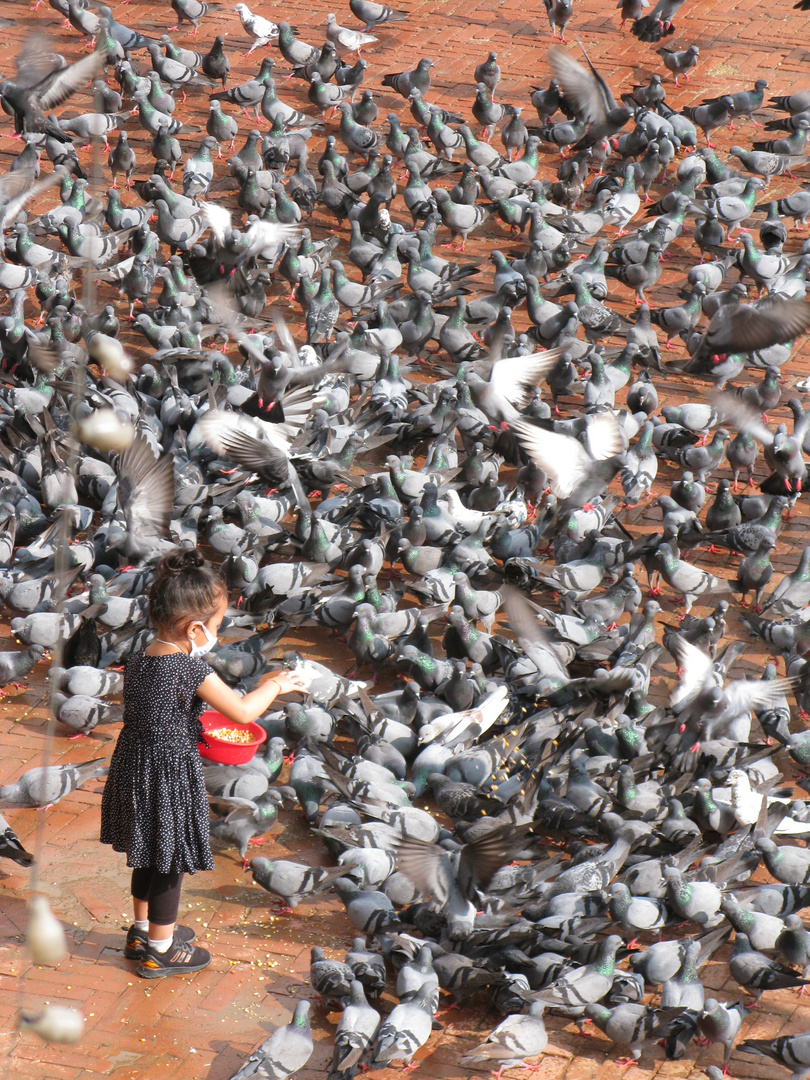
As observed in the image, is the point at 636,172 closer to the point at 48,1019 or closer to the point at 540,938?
the point at 540,938

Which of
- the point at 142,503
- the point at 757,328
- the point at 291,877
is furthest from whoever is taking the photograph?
the point at 757,328

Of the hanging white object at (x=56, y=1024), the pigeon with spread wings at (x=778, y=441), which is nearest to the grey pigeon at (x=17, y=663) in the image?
the hanging white object at (x=56, y=1024)

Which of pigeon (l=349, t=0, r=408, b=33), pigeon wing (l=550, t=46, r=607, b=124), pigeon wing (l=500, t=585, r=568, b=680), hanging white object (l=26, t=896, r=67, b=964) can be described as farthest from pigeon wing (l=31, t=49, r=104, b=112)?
hanging white object (l=26, t=896, r=67, b=964)

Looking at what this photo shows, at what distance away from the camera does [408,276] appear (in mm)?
11164

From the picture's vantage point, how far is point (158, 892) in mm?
5629

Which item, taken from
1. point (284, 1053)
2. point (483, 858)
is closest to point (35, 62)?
point (483, 858)

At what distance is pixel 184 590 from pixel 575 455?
4269 mm

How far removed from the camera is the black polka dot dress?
5.25 metres

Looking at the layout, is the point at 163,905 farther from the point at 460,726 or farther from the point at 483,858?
the point at 460,726

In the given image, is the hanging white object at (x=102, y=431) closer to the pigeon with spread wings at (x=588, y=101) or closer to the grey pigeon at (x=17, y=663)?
the grey pigeon at (x=17, y=663)

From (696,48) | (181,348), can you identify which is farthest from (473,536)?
(696,48)

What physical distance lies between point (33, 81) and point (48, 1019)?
11.3m

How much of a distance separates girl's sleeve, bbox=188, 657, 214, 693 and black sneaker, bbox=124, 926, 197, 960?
129cm

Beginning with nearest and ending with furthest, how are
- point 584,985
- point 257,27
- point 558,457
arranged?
point 584,985
point 558,457
point 257,27
